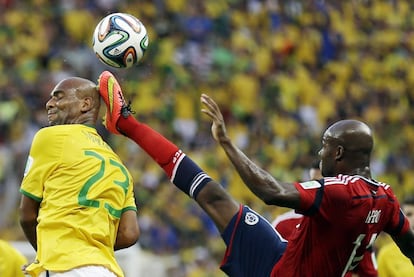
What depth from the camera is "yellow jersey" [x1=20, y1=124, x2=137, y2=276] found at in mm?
5531

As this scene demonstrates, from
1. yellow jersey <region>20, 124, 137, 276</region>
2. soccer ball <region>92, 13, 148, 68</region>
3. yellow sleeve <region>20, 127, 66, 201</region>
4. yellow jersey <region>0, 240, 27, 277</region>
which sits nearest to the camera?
yellow jersey <region>20, 124, 137, 276</region>

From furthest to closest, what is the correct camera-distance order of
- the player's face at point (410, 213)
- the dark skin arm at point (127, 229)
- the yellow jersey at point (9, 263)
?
the player's face at point (410, 213), the yellow jersey at point (9, 263), the dark skin arm at point (127, 229)

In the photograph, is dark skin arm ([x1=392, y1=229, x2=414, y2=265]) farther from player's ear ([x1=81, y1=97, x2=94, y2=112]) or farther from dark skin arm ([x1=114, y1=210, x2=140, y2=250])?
player's ear ([x1=81, y1=97, x2=94, y2=112])

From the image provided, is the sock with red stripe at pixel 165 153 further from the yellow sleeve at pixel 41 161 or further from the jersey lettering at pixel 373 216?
the jersey lettering at pixel 373 216

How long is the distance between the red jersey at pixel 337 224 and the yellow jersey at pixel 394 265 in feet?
4.71

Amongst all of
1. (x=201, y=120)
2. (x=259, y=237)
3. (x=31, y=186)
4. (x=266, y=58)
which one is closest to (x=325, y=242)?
(x=259, y=237)

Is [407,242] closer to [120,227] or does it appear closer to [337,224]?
[337,224]

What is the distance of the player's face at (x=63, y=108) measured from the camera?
6.02m

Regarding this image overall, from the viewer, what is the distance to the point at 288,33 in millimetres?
17250

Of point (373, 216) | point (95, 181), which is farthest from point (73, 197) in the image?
point (373, 216)

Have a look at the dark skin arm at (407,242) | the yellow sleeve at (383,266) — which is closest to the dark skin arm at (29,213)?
the dark skin arm at (407,242)

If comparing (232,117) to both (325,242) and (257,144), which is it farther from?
(325,242)

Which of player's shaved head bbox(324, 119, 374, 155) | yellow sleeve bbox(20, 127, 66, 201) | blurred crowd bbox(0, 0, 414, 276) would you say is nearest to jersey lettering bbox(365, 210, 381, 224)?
player's shaved head bbox(324, 119, 374, 155)

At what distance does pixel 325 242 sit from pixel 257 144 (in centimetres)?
881
